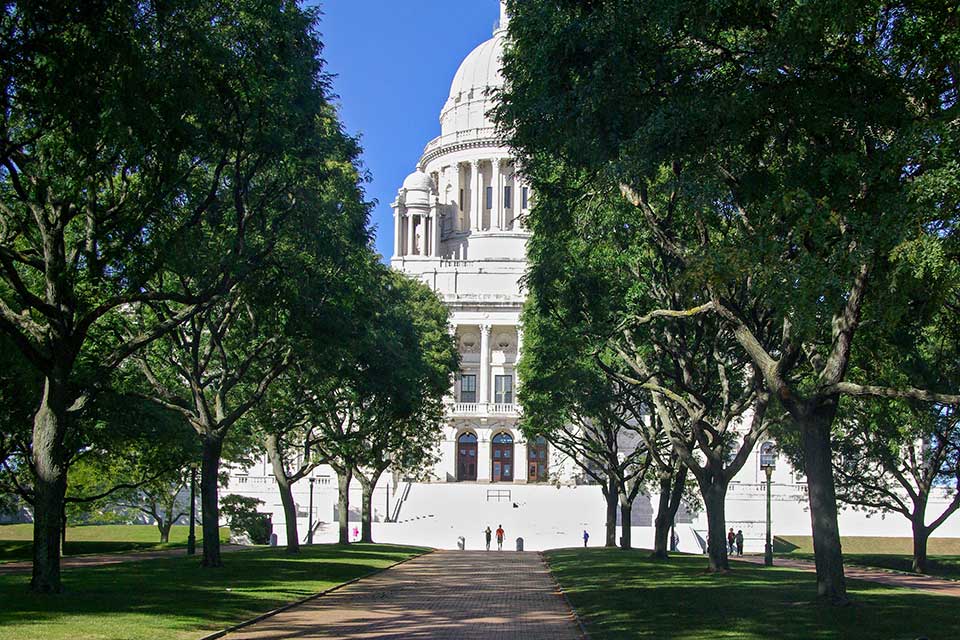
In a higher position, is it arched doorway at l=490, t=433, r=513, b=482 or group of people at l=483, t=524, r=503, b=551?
arched doorway at l=490, t=433, r=513, b=482

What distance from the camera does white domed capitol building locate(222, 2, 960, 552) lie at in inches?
3120

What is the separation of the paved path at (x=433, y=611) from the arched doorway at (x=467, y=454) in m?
63.1

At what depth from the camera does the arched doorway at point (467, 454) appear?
10344 centimetres

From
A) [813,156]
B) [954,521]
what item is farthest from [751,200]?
[954,521]

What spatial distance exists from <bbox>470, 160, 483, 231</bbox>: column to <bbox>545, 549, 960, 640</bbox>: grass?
93.2m

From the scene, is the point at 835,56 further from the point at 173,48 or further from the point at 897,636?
the point at 173,48

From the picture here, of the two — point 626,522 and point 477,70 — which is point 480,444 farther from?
point 477,70

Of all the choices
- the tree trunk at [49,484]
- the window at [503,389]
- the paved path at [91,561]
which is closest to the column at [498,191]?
the window at [503,389]

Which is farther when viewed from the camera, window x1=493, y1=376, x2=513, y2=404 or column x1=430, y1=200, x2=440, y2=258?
column x1=430, y1=200, x2=440, y2=258

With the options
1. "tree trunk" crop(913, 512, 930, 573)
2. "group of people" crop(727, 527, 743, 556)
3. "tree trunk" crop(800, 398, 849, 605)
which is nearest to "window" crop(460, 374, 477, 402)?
"group of people" crop(727, 527, 743, 556)

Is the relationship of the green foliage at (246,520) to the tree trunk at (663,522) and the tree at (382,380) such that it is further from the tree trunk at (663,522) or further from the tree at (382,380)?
the tree trunk at (663,522)

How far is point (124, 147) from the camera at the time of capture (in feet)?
72.3

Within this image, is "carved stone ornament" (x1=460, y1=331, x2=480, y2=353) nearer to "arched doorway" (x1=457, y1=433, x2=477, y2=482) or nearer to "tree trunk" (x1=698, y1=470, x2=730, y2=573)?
"arched doorway" (x1=457, y1=433, x2=477, y2=482)

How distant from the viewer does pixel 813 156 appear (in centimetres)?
2123
